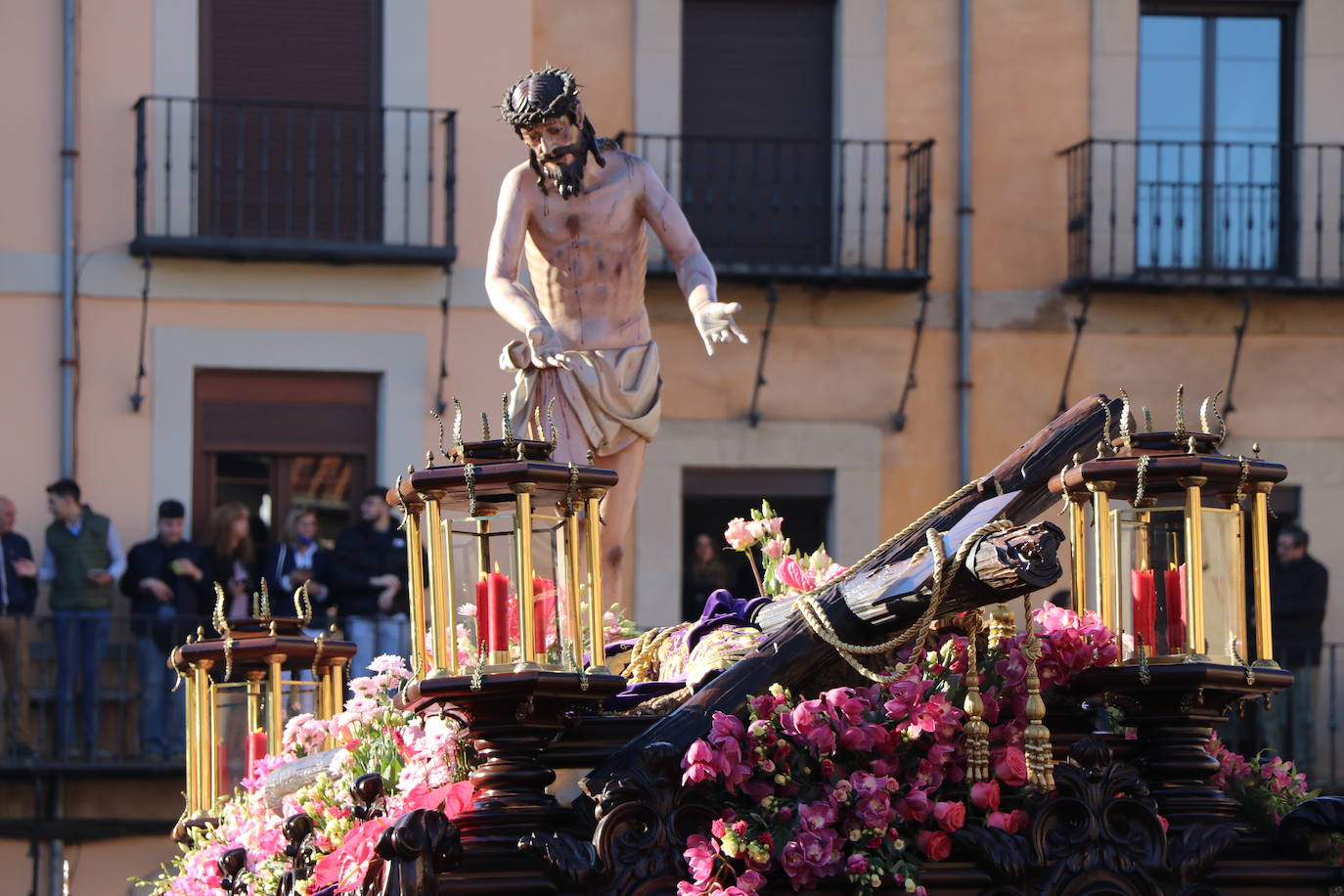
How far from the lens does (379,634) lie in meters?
15.7

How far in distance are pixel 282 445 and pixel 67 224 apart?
197cm

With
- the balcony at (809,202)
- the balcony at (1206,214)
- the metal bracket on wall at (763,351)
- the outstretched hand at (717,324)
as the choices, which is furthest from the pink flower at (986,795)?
the balcony at (1206,214)

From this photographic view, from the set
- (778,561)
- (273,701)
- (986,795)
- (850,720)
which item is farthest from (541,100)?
(986,795)

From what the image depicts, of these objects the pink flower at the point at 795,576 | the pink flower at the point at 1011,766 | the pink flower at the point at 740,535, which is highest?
the pink flower at the point at 740,535

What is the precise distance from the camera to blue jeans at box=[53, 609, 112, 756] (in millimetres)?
16062

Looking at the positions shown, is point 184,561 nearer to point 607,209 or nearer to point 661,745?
point 607,209

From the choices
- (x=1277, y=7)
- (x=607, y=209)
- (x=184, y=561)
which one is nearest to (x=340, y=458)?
(x=184, y=561)

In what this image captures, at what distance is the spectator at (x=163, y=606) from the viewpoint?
16.1 m

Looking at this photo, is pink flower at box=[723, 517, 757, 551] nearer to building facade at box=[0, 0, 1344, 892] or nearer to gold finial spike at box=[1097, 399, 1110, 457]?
gold finial spike at box=[1097, 399, 1110, 457]

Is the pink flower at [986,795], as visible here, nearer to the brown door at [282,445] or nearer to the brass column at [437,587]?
the brass column at [437,587]

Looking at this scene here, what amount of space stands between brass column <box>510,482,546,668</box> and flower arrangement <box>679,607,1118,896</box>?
466mm

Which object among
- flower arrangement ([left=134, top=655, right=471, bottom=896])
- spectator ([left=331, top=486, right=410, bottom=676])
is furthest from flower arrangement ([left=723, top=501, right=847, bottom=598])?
spectator ([left=331, top=486, right=410, bottom=676])

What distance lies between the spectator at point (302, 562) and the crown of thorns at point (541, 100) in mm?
7506

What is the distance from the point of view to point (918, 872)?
21.9 feet
